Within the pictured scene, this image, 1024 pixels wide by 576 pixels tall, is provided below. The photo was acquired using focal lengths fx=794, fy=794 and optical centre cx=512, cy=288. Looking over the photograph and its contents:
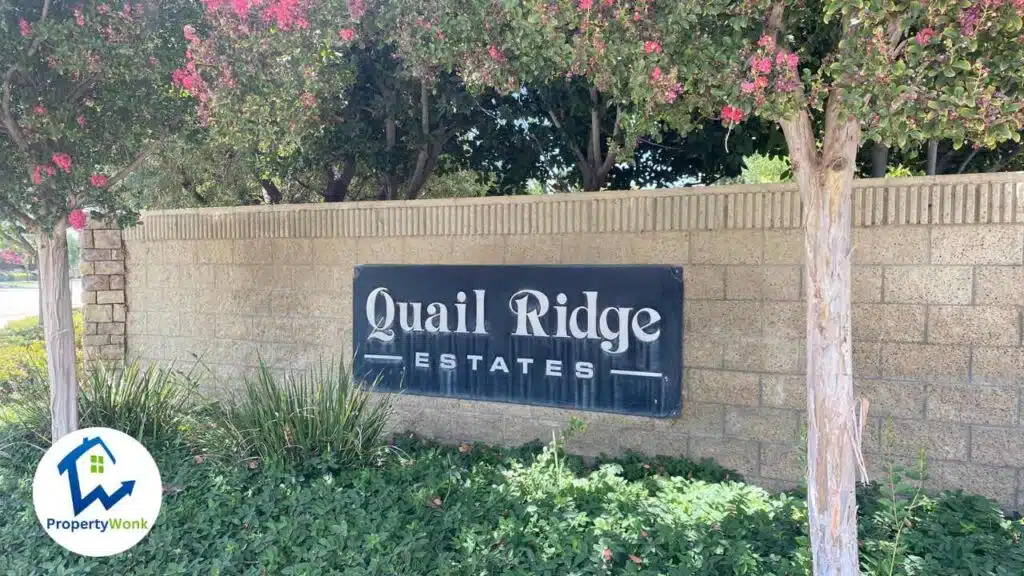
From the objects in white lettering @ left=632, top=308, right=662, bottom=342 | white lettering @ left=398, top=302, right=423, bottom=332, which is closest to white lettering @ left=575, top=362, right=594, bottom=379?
white lettering @ left=632, top=308, right=662, bottom=342

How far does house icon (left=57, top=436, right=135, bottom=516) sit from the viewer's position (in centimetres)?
407

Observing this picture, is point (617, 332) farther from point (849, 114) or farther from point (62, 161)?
point (62, 161)

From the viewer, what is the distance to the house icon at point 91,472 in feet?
13.4

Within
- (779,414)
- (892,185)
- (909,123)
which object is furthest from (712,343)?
(909,123)

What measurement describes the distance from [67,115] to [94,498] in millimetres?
2361

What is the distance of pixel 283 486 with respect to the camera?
4613 millimetres

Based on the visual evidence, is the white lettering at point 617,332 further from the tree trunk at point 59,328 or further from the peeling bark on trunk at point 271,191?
the peeling bark on trunk at point 271,191

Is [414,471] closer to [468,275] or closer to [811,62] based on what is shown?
[468,275]

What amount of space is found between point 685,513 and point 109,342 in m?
5.99

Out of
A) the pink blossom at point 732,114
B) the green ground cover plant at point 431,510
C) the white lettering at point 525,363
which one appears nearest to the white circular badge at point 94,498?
the green ground cover plant at point 431,510

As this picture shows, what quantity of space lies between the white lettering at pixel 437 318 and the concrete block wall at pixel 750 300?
0.38 m

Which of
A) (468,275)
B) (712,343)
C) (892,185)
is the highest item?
(892,185)

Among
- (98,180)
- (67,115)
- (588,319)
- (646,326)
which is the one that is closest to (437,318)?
(588,319)

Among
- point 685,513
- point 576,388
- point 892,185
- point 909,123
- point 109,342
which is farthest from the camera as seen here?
point 109,342
